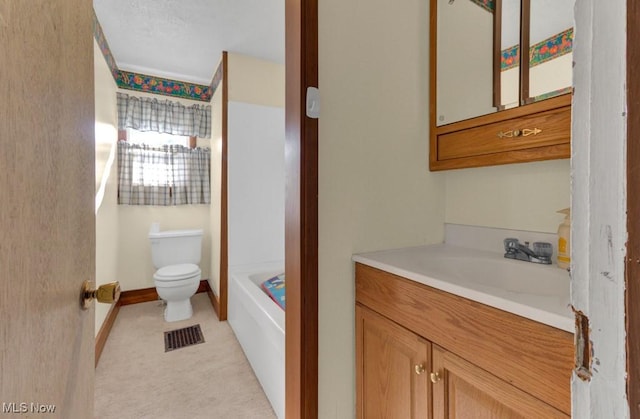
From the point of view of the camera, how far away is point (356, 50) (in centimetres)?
104

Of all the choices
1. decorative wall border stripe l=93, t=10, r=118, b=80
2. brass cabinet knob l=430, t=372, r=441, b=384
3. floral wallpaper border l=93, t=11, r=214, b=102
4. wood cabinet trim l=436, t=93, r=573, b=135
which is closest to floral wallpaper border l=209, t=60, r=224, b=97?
floral wallpaper border l=93, t=11, r=214, b=102

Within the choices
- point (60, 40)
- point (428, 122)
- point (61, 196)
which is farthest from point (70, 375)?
point (428, 122)

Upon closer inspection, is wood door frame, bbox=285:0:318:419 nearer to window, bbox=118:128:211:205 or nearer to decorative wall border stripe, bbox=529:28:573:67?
decorative wall border stripe, bbox=529:28:573:67

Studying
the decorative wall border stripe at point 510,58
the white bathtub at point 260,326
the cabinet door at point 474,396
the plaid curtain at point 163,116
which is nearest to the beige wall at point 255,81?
the plaid curtain at point 163,116

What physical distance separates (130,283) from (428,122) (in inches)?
116

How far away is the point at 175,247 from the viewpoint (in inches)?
103

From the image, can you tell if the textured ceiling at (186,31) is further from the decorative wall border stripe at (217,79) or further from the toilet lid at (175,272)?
the toilet lid at (175,272)

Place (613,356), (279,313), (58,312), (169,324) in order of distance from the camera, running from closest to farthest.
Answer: (613,356) < (58,312) < (279,313) < (169,324)

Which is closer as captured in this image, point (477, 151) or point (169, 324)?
point (477, 151)

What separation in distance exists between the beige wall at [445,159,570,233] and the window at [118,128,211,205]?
249cm

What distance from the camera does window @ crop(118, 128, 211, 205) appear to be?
2.62 meters

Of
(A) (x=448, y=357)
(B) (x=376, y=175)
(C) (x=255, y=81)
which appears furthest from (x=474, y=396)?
(C) (x=255, y=81)

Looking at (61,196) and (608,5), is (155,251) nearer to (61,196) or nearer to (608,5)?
(61,196)

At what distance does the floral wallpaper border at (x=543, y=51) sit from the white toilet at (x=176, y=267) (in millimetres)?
2482
